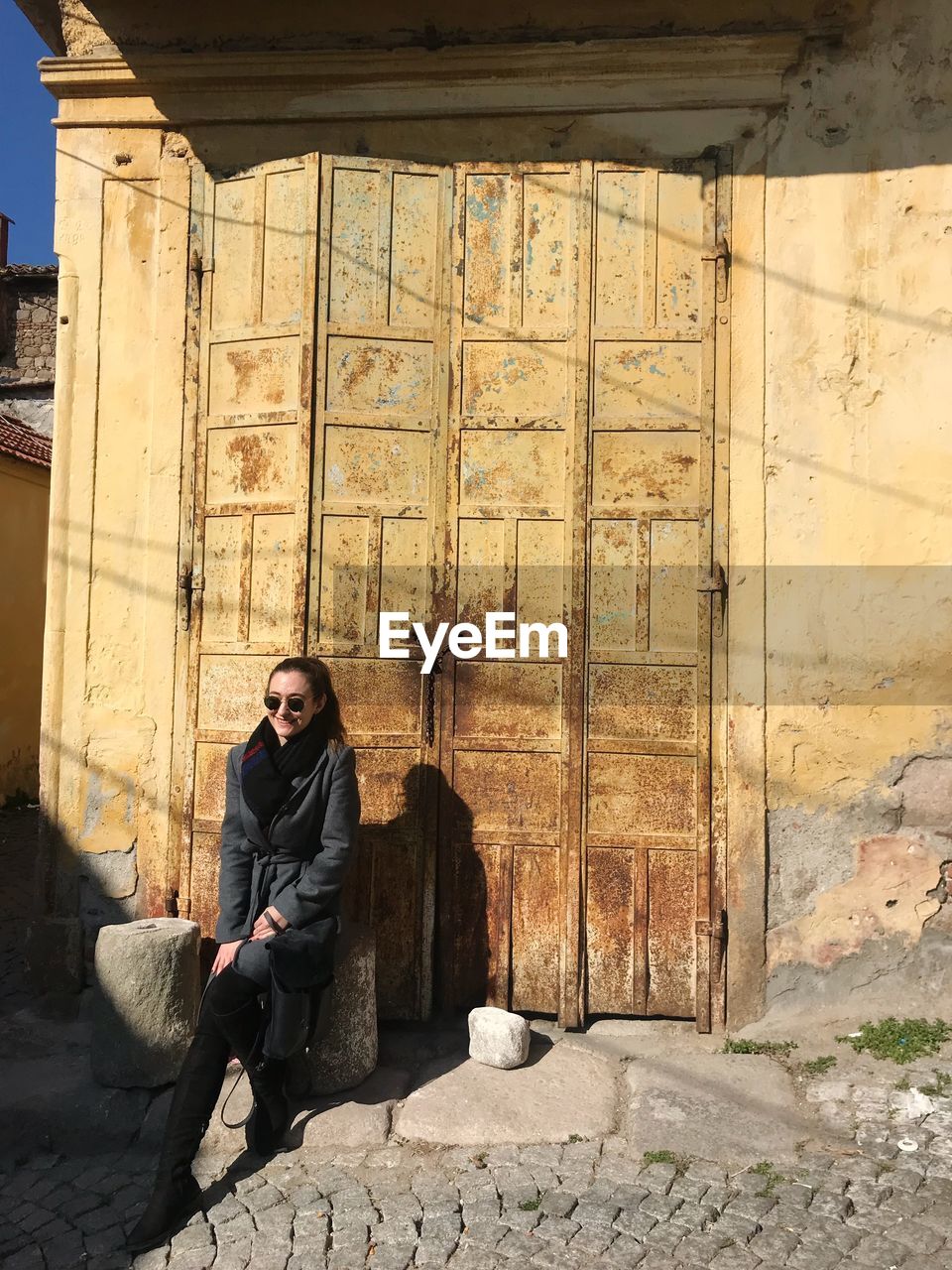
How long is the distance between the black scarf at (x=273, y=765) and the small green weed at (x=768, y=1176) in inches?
79.0

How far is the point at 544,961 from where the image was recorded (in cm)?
425

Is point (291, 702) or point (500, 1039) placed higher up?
point (291, 702)

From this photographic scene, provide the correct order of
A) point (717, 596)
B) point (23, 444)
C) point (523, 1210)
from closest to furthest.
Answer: point (523, 1210), point (717, 596), point (23, 444)

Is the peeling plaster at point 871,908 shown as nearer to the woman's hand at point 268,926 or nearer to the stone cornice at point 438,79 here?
the woman's hand at point 268,926

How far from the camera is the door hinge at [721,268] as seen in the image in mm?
4324

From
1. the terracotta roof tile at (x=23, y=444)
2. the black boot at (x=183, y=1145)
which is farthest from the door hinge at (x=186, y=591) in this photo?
the terracotta roof tile at (x=23, y=444)

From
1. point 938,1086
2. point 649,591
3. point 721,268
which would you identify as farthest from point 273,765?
point 721,268

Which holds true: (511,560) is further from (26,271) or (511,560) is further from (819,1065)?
(26,271)

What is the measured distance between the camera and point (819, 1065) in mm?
3809

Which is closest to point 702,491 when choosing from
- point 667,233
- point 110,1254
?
point 667,233

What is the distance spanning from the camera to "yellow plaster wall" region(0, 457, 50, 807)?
1018 centimetres

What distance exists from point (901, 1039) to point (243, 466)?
3.71m

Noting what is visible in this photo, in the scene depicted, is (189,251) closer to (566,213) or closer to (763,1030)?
(566,213)

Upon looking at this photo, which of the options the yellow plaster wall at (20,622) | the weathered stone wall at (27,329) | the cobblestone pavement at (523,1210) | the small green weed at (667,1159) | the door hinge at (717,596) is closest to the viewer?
the cobblestone pavement at (523,1210)
